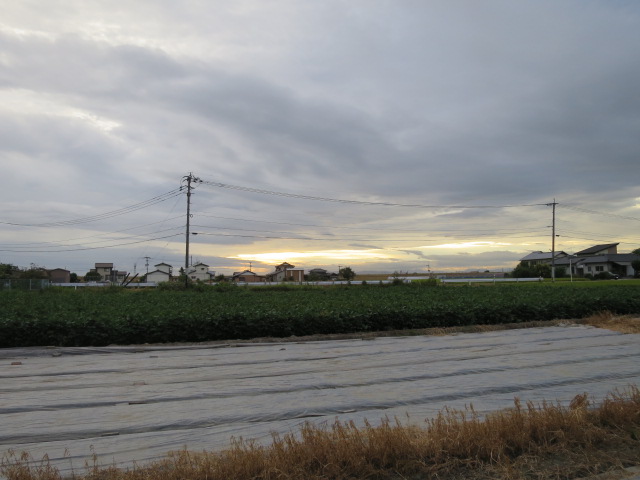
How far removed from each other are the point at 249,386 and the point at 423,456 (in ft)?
9.57

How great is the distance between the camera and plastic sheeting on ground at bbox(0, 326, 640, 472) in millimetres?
4082

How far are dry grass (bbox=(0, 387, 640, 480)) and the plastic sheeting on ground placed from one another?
1.84 feet

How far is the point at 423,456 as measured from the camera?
327cm

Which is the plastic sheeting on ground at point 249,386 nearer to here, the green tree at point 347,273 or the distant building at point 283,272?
the green tree at point 347,273

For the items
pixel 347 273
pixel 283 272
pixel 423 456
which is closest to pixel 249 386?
pixel 423 456

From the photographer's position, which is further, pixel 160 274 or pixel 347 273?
pixel 160 274

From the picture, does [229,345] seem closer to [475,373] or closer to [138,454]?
[475,373]

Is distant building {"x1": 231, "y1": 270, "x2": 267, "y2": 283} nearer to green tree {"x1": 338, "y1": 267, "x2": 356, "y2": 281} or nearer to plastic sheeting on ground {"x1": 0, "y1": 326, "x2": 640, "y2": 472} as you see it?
green tree {"x1": 338, "y1": 267, "x2": 356, "y2": 281}

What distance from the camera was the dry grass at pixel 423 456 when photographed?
3.02 m

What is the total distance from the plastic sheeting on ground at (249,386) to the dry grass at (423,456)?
0.56 metres

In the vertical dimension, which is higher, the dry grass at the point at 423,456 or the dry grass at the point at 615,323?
the dry grass at the point at 615,323

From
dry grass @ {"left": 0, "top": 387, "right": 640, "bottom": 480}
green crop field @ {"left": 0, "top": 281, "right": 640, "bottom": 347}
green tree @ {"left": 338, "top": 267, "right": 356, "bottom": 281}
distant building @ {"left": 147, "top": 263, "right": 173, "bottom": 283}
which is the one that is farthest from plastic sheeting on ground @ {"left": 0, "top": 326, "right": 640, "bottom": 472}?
distant building @ {"left": 147, "top": 263, "right": 173, "bottom": 283}

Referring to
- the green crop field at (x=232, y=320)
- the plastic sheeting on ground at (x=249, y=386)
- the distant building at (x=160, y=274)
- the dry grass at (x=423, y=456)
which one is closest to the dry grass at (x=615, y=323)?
the plastic sheeting on ground at (x=249, y=386)

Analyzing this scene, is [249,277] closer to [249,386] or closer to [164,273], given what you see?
[164,273]
